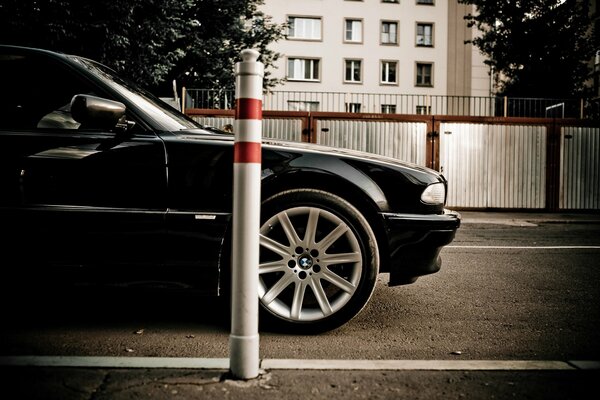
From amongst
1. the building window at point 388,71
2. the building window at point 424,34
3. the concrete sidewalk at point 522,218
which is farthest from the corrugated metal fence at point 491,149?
the building window at point 424,34

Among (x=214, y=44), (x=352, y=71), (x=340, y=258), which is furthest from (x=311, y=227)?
(x=352, y=71)

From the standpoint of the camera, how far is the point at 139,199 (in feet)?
10.1

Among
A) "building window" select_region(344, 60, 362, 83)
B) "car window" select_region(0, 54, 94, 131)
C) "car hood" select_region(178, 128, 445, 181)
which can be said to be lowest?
"car hood" select_region(178, 128, 445, 181)

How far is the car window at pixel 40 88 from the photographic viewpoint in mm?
3309

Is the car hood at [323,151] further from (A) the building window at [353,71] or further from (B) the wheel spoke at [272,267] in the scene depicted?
(A) the building window at [353,71]

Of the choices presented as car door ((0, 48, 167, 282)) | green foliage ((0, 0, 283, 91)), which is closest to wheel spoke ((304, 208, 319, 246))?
car door ((0, 48, 167, 282))

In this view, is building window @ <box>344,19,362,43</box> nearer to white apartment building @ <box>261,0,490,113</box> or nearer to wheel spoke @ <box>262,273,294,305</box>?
white apartment building @ <box>261,0,490,113</box>

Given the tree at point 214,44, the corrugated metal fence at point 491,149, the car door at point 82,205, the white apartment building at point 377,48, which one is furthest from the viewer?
the white apartment building at point 377,48

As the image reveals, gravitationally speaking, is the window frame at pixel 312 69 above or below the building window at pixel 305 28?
below

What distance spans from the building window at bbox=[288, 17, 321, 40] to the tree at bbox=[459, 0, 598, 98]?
15.4 metres

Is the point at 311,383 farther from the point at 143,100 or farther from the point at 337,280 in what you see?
the point at 143,100

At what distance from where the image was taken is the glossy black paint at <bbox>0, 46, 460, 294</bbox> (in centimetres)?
303

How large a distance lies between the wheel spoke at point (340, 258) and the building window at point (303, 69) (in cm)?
3835

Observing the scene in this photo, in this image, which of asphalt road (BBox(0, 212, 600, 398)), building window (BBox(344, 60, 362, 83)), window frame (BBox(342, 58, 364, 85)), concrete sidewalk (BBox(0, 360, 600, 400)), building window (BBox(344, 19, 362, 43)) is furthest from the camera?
building window (BBox(344, 19, 362, 43))
